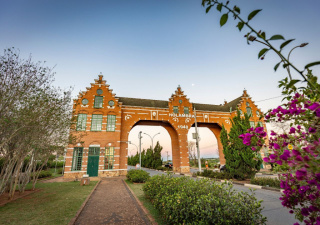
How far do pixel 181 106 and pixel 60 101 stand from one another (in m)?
20.9

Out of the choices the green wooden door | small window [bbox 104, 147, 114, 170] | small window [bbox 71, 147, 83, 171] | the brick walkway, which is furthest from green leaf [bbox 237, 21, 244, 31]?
small window [bbox 71, 147, 83, 171]

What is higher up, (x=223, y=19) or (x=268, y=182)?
(x=223, y=19)

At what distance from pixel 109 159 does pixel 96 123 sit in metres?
5.64

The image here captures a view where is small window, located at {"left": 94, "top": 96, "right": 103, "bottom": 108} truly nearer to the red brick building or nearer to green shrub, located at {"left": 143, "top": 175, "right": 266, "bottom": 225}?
the red brick building

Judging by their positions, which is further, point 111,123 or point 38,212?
point 111,123

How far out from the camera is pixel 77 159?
21172 mm

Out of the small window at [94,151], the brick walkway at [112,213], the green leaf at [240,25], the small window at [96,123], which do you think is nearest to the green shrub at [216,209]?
the brick walkway at [112,213]

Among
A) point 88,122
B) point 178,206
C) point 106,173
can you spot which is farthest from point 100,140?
point 178,206

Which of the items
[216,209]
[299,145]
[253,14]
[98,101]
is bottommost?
[216,209]

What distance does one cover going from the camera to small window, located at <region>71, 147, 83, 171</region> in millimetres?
20891

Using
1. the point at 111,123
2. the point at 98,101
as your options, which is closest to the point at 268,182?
the point at 111,123

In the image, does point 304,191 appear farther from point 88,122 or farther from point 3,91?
point 88,122

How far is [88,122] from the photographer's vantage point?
894 inches

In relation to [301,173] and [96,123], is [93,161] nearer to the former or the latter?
[96,123]
